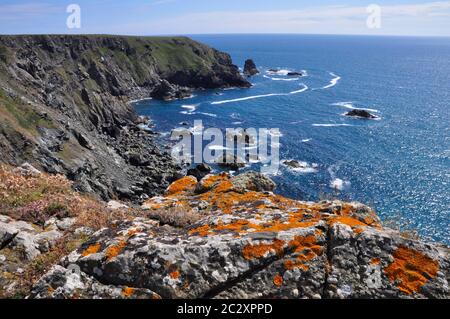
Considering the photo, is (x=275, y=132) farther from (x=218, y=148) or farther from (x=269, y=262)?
(x=269, y=262)

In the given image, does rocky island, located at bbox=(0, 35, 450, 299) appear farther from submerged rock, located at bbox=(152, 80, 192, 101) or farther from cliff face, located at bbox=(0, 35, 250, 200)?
submerged rock, located at bbox=(152, 80, 192, 101)

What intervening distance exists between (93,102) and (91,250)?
9251 cm

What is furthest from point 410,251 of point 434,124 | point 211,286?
point 434,124

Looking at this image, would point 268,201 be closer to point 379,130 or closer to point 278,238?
point 278,238

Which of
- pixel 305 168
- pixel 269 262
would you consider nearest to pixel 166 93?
pixel 305 168

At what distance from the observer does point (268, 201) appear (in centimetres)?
1180

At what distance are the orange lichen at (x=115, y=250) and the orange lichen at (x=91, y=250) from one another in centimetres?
34

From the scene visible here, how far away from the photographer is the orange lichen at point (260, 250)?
790 centimetres

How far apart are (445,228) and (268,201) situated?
5124 cm

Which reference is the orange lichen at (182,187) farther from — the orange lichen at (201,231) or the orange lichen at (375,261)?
the orange lichen at (375,261)

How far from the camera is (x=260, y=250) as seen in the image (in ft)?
26.2

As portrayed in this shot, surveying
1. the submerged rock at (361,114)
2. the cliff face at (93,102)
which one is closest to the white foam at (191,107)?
the cliff face at (93,102)

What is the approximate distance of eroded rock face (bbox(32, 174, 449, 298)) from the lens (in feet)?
24.1
